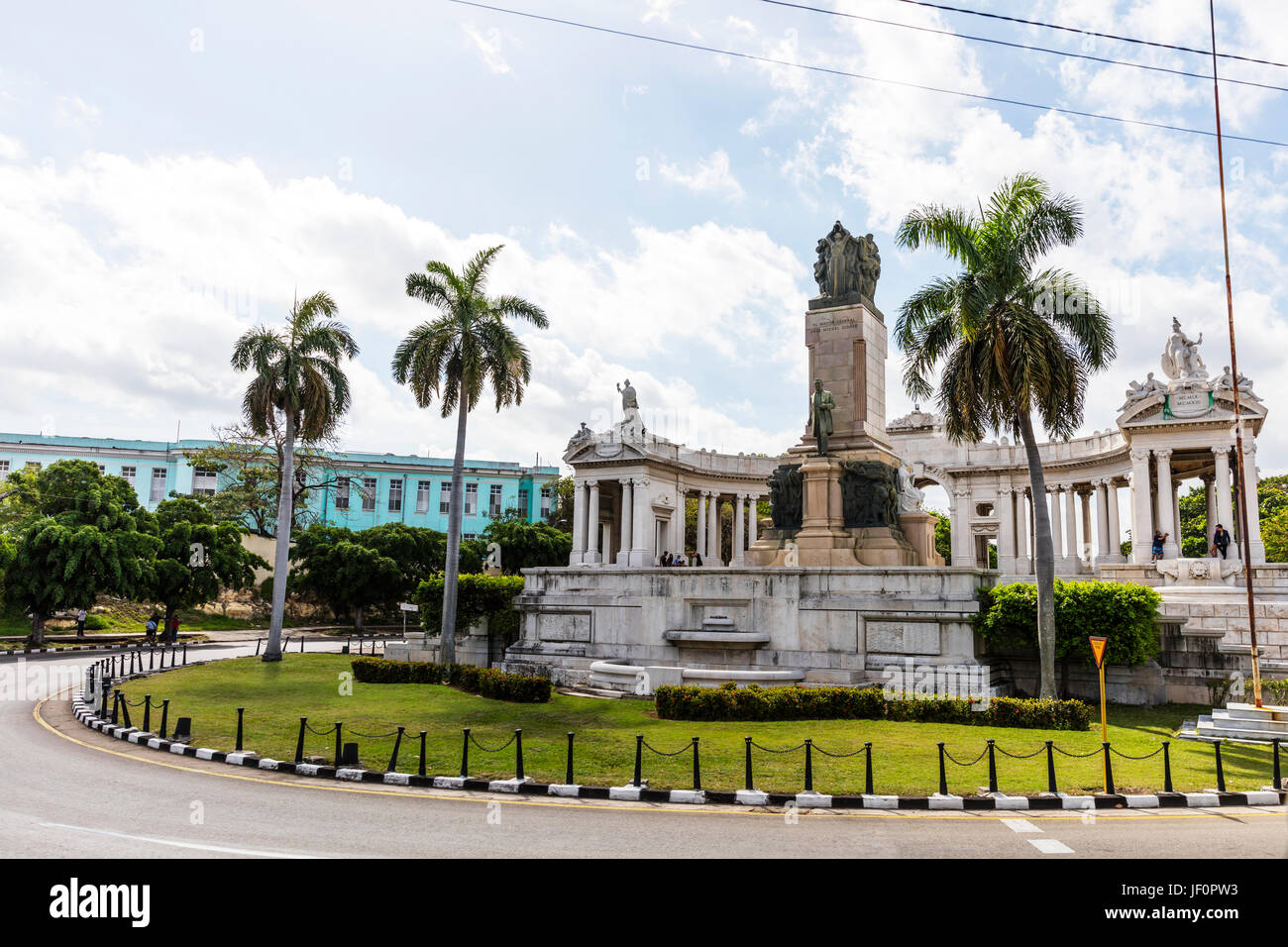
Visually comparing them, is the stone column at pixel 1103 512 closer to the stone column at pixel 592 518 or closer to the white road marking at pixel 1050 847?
the stone column at pixel 592 518

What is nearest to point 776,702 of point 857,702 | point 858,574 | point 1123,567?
point 857,702

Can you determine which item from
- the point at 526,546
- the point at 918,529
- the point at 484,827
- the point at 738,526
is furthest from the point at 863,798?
the point at 738,526

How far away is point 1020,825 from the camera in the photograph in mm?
11164

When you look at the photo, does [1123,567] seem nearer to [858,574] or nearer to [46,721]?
[858,574]

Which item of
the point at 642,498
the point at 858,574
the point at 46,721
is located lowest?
the point at 46,721

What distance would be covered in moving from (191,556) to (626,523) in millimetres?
25793

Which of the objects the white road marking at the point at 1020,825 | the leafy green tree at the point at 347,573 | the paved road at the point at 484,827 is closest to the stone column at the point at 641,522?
the leafy green tree at the point at 347,573

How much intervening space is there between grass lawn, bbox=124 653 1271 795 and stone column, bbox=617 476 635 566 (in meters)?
32.2

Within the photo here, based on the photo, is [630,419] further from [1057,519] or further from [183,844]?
[183,844]

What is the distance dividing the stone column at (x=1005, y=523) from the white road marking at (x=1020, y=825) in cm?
4718

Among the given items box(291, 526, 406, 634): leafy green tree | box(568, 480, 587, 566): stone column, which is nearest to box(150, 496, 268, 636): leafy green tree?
box(291, 526, 406, 634): leafy green tree

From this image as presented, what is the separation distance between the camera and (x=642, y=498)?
57.1 m

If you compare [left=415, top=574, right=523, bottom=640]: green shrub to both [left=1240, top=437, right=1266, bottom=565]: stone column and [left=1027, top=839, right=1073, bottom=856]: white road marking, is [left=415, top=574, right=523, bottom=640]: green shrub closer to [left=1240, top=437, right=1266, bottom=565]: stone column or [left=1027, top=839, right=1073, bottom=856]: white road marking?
[left=1027, top=839, right=1073, bottom=856]: white road marking
